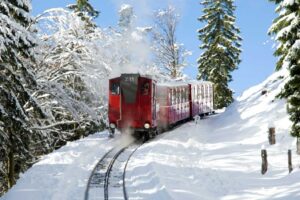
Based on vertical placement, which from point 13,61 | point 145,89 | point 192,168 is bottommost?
point 192,168

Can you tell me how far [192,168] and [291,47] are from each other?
5654 millimetres

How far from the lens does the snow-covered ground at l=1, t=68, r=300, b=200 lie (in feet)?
43.9

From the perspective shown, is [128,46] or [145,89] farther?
[128,46]

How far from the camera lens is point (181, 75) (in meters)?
46.6

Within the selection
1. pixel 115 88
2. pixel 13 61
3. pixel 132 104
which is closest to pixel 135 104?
pixel 132 104

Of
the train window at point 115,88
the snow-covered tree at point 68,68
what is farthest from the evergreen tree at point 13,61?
the train window at point 115,88

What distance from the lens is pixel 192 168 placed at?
657 inches

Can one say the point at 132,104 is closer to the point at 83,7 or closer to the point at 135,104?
the point at 135,104

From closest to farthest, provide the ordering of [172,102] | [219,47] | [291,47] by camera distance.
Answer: [291,47] < [172,102] < [219,47]

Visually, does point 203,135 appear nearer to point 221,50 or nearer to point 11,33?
point 11,33

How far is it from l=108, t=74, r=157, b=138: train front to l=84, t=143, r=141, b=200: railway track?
9.29 feet

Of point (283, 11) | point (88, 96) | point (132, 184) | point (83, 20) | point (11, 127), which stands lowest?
point (132, 184)

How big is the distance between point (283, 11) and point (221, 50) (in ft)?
94.7

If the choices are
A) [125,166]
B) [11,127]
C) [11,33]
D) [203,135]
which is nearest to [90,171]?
[125,166]
